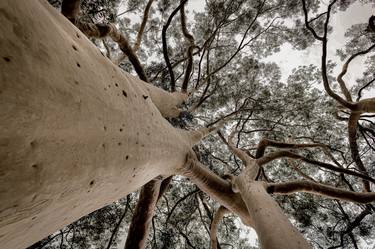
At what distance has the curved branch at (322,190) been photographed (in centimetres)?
292

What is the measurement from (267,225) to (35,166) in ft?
6.24

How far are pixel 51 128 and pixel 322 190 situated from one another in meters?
3.15

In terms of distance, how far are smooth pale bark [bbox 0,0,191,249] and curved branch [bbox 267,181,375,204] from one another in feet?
7.82

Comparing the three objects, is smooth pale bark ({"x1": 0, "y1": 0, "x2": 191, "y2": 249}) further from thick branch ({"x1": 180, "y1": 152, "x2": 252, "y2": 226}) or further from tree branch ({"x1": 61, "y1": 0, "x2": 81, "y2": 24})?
thick branch ({"x1": 180, "y1": 152, "x2": 252, "y2": 226})

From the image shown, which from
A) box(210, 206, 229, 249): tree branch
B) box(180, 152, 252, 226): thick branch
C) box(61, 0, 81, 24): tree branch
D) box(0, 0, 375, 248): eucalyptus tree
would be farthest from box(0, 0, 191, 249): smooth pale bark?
box(210, 206, 229, 249): tree branch

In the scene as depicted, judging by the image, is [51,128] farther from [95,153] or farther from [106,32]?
[106,32]

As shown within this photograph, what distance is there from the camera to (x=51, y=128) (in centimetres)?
74

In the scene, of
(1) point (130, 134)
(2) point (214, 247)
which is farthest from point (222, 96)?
(1) point (130, 134)

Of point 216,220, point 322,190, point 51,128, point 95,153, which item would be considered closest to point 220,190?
point 216,220

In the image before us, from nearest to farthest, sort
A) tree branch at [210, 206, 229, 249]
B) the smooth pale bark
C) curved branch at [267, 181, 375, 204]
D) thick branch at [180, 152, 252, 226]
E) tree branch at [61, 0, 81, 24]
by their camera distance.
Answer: the smooth pale bark
tree branch at [61, 0, 81, 24]
curved branch at [267, 181, 375, 204]
thick branch at [180, 152, 252, 226]
tree branch at [210, 206, 229, 249]

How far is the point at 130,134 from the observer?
1.30 m

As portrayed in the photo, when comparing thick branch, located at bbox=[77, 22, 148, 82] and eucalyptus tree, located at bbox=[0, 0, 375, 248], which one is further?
thick branch, located at bbox=[77, 22, 148, 82]

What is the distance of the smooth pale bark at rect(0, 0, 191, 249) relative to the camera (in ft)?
2.06

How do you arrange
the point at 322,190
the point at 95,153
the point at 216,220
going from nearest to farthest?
the point at 95,153
the point at 322,190
the point at 216,220
